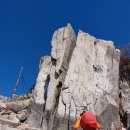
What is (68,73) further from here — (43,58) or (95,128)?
(95,128)

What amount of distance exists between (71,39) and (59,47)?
1.10 metres

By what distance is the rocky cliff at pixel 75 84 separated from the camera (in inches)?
642

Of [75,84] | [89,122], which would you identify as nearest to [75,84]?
[75,84]

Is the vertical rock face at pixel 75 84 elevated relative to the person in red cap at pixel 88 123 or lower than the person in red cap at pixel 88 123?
elevated

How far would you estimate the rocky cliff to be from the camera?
53.5 feet

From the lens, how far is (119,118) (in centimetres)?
1780

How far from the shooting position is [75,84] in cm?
1702

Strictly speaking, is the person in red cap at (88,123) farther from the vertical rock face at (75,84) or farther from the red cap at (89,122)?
the vertical rock face at (75,84)

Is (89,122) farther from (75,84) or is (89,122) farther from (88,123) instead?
(75,84)

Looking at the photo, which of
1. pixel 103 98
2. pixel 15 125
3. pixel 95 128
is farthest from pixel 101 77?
pixel 95 128

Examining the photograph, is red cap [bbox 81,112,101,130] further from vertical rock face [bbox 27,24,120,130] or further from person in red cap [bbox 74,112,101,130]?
vertical rock face [bbox 27,24,120,130]

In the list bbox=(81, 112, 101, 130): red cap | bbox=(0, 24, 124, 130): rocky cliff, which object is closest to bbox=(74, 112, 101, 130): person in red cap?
bbox=(81, 112, 101, 130): red cap

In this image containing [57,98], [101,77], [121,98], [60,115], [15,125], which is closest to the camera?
[15,125]

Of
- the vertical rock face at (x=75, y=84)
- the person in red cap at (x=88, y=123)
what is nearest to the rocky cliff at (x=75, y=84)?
the vertical rock face at (x=75, y=84)
